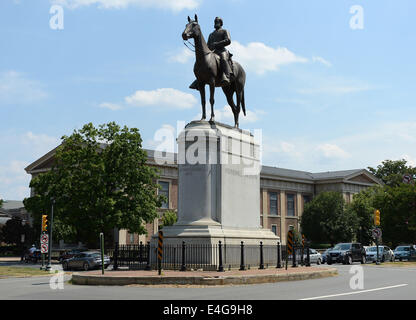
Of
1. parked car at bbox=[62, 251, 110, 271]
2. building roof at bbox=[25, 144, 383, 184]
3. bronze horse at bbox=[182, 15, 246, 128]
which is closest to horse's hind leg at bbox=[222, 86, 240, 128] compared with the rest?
bronze horse at bbox=[182, 15, 246, 128]

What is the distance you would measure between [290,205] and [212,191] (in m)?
64.4

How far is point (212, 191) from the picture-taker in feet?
70.2

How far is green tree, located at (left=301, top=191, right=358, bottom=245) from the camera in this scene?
223 ft

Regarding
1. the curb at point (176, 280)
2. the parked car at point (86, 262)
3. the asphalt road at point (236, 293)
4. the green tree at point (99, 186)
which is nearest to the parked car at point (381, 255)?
the green tree at point (99, 186)

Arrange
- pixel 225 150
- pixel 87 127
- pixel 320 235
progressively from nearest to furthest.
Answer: pixel 225 150, pixel 87 127, pixel 320 235

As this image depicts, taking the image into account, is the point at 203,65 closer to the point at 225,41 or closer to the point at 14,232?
the point at 225,41

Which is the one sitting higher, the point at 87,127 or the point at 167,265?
the point at 87,127

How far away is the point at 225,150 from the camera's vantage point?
2209cm

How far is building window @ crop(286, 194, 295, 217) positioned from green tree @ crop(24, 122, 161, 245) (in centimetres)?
4051

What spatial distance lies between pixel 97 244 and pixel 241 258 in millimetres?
38055

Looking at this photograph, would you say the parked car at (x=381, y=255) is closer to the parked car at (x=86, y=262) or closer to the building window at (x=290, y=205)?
the parked car at (x=86, y=262)
